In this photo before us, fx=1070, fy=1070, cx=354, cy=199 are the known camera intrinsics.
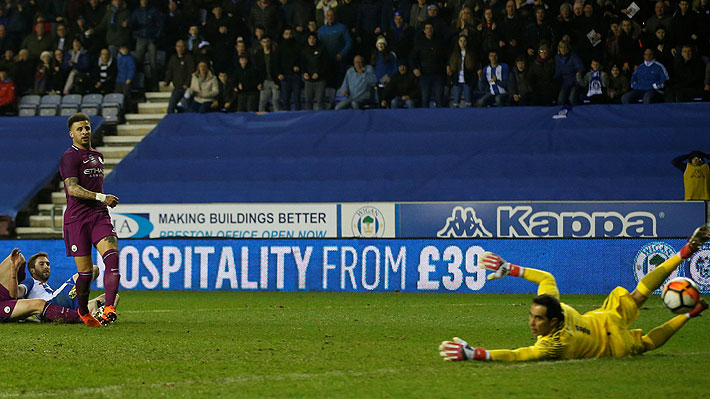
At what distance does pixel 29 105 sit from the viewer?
2492 centimetres

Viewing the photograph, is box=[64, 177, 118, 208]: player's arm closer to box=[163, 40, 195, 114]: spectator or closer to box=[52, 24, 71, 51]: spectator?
box=[163, 40, 195, 114]: spectator

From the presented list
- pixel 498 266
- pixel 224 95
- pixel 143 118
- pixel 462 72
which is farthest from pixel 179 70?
pixel 498 266

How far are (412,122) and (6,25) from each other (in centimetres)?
1058

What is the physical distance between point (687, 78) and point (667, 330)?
1326cm

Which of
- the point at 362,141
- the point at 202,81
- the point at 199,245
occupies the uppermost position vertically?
the point at 202,81

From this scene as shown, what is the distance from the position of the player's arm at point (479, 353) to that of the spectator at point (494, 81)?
13.9m

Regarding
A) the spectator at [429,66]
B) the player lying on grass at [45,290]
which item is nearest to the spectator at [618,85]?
the spectator at [429,66]

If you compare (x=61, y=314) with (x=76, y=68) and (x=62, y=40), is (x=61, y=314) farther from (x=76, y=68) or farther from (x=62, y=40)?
(x=62, y=40)

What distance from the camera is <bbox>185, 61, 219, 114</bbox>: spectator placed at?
2341cm

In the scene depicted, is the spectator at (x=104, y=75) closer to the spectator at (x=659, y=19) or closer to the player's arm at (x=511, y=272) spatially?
the spectator at (x=659, y=19)

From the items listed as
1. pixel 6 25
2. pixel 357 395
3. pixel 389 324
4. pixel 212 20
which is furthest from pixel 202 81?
pixel 357 395

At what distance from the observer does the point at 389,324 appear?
11.5 metres

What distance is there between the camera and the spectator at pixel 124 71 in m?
24.3

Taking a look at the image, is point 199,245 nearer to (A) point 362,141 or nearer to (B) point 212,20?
(A) point 362,141
